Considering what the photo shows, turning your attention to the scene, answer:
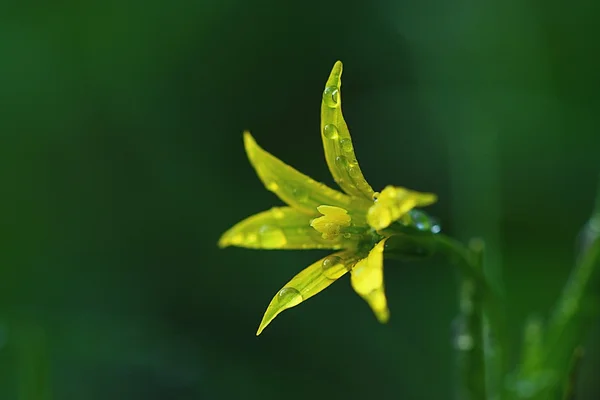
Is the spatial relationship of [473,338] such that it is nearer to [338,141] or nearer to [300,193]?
[300,193]

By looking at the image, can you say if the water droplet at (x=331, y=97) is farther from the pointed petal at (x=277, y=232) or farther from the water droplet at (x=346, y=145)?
the pointed petal at (x=277, y=232)

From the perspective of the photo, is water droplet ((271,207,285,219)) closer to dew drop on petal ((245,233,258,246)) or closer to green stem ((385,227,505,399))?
dew drop on petal ((245,233,258,246))

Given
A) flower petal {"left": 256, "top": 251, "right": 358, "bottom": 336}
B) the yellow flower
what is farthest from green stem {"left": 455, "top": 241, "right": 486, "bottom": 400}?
flower petal {"left": 256, "top": 251, "right": 358, "bottom": 336}

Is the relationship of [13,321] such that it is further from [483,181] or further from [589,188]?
[589,188]

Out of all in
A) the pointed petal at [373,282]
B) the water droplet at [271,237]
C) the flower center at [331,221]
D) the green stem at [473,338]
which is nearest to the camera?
the pointed petal at [373,282]

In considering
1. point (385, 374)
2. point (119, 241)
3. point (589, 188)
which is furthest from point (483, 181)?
point (119, 241)

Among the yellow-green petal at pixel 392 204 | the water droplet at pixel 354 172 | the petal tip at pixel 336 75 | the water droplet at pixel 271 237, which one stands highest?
the petal tip at pixel 336 75

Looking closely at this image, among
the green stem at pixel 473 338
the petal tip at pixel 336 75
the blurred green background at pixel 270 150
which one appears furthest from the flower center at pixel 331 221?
the blurred green background at pixel 270 150
